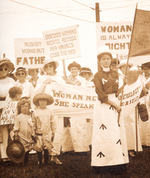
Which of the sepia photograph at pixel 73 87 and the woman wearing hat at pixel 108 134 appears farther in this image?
the sepia photograph at pixel 73 87

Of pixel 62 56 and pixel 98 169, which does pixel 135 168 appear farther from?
pixel 62 56

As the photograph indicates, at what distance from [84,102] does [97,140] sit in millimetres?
807

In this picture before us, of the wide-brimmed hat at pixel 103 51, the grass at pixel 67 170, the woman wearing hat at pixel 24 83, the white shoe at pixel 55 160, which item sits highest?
the wide-brimmed hat at pixel 103 51

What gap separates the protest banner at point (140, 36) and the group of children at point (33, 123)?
1.77 meters

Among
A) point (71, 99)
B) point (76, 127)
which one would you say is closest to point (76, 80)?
point (71, 99)

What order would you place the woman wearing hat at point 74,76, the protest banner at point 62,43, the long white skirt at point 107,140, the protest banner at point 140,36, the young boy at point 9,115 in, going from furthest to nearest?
the woman wearing hat at point 74,76, the protest banner at point 62,43, the young boy at point 9,115, the protest banner at point 140,36, the long white skirt at point 107,140

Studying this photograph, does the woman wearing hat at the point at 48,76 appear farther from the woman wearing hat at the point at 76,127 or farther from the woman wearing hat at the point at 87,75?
the woman wearing hat at the point at 87,75

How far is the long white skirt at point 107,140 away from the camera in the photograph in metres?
5.01

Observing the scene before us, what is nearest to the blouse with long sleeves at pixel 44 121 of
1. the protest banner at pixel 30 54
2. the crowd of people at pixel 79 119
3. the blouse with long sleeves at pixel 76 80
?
the crowd of people at pixel 79 119

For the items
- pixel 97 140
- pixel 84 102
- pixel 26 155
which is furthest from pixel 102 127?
pixel 26 155

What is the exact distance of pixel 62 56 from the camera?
5.66m

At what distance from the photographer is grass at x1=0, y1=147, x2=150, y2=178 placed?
16.6ft

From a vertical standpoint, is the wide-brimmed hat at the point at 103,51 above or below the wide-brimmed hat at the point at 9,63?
above

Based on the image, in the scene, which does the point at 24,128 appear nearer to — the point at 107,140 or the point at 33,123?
the point at 33,123
